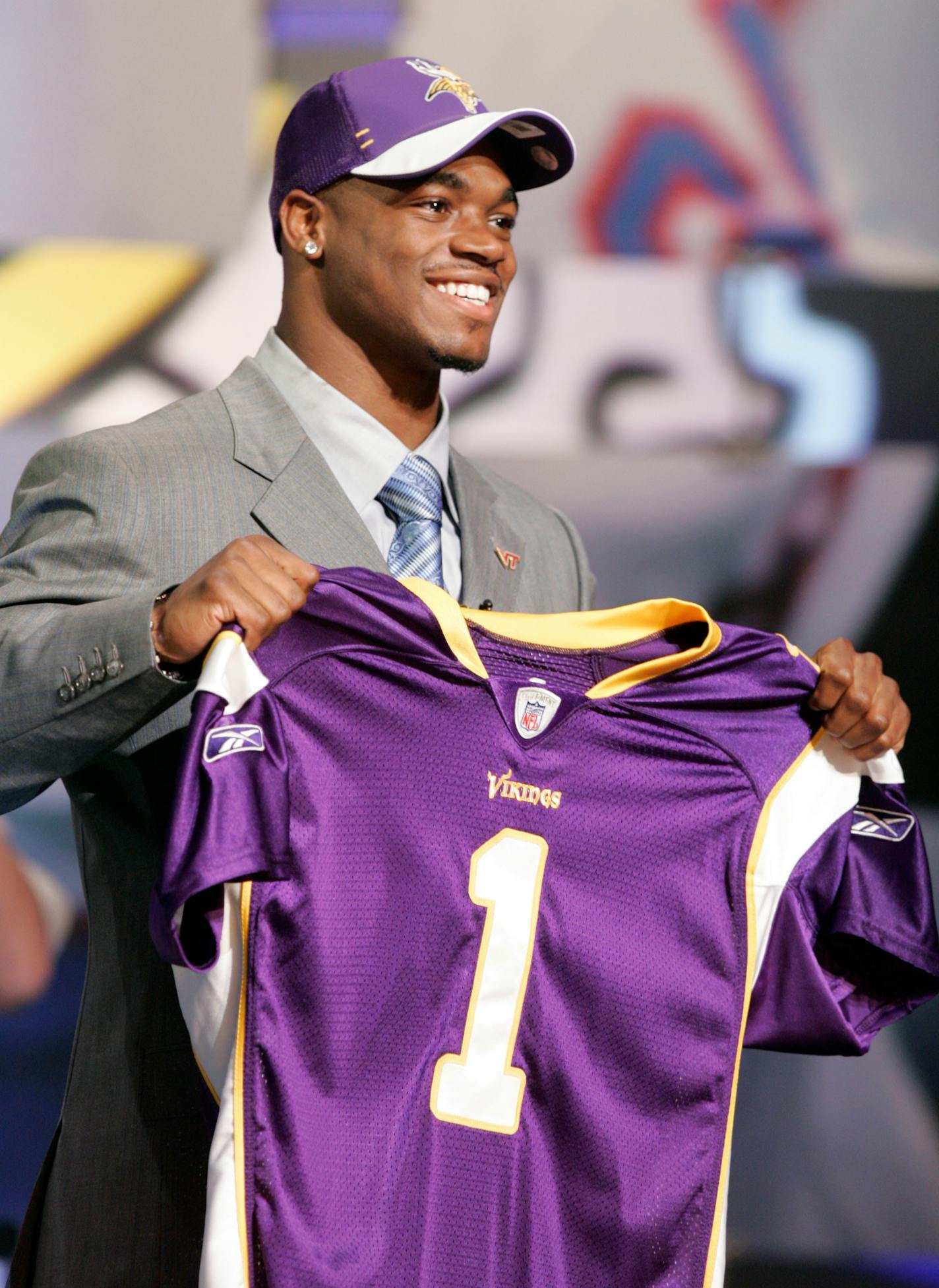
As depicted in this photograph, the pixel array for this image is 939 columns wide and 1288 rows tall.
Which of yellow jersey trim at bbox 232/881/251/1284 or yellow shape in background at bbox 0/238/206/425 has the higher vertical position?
yellow shape in background at bbox 0/238/206/425

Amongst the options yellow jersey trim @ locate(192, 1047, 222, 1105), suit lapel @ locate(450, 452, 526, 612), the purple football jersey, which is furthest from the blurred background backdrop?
yellow jersey trim @ locate(192, 1047, 222, 1105)

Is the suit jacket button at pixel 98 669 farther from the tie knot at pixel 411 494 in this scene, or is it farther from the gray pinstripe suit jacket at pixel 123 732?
the tie knot at pixel 411 494

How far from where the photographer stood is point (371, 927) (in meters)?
1.30

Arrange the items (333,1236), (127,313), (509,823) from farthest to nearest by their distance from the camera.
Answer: (127,313) < (509,823) < (333,1236)

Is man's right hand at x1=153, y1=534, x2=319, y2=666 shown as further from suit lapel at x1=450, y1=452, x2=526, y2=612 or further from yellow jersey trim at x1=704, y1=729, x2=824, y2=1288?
yellow jersey trim at x1=704, y1=729, x2=824, y2=1288

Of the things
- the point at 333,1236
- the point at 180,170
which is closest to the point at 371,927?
the point at 333,1236

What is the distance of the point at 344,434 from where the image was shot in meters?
1.68

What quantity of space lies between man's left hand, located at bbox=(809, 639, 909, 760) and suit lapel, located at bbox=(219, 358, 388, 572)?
0.48m

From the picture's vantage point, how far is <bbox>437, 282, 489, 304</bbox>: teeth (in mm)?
1676

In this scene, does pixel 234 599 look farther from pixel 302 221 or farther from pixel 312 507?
pixel 302 221

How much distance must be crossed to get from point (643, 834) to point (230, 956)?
408 millimetres

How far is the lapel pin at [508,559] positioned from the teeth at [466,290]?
29cm

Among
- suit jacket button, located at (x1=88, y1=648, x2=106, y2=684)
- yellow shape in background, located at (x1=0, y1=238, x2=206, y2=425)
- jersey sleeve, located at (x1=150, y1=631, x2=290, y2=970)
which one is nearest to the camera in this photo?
jersey sleeve, located at (x1=150, y1=631, x2=290, y2=970)

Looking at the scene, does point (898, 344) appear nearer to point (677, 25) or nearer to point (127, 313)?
point (677, 25)
